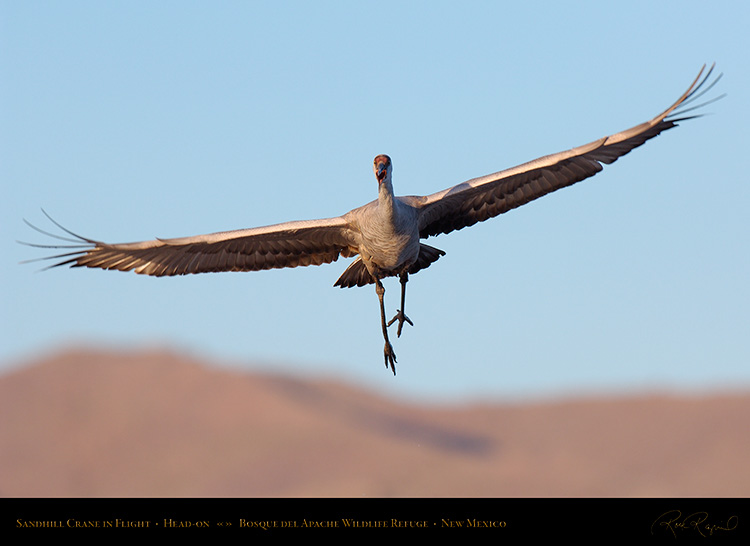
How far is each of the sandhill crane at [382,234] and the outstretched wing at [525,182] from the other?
12 millimetres

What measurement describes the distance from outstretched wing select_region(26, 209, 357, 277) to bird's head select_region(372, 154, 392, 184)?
3.69ft

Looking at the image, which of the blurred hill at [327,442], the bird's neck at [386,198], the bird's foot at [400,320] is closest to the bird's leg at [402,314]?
the bird's foot at [400,320]

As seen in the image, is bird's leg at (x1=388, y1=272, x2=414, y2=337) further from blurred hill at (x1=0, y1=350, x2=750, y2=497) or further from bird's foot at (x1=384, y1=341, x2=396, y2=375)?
blurred hill at (x1=0, y1=350, x2=750, y2=497)

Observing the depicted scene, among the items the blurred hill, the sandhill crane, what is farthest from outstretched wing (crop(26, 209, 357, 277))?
the blurred hill

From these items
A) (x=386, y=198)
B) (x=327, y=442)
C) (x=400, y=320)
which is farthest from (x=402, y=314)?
(x=327, y=442)

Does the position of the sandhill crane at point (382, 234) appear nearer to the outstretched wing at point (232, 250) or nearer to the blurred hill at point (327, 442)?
the outstretched wing at point (232, 250)

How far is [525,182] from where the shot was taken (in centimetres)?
1440

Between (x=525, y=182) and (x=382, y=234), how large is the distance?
2048 mm

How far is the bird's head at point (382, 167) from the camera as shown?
1338 centimetres
